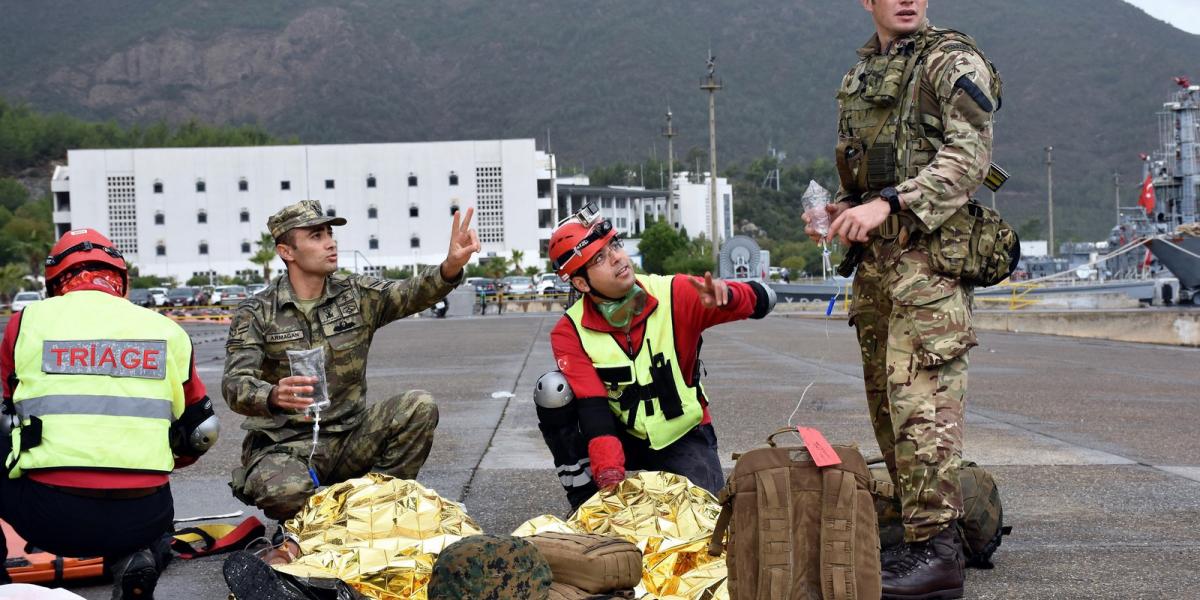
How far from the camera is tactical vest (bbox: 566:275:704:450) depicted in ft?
16.0

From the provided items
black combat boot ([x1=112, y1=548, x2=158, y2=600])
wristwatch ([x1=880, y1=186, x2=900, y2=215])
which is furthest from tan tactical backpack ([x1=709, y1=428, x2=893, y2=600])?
black combat boot ([x1=112, y1=548, x2=158, y2=600])

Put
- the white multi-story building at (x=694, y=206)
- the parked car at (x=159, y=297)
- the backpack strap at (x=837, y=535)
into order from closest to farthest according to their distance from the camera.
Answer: the backpack strap at (x=837, y=535), the parked car at (x=159, y=297), the white multi-story building at (x=694, y=206)

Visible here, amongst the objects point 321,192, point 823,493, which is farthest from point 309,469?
point 321,192

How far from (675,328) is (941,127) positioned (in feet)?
4.49

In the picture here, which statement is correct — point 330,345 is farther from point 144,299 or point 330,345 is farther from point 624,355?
point 144,299

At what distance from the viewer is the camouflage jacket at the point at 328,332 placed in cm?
520

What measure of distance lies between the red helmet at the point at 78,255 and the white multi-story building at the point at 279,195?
10133 cm

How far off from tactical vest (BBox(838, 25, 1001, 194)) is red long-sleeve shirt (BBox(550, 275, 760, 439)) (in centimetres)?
68

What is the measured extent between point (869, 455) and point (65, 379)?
4760 millimetres

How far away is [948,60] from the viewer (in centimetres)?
402

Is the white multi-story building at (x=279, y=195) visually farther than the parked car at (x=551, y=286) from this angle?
Yes

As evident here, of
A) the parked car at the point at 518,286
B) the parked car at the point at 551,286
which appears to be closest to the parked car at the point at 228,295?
the parked car at the point at 518,286

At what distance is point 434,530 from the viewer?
14.2 feet

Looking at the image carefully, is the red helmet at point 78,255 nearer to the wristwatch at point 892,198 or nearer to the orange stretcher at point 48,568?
the orange stretcher at point 48,568
